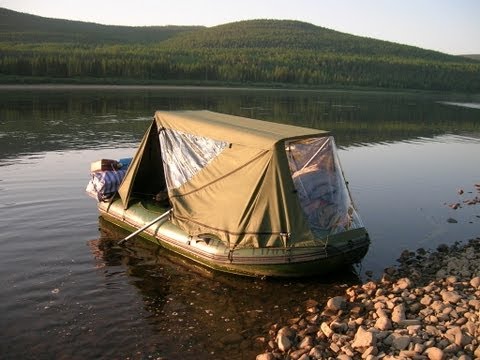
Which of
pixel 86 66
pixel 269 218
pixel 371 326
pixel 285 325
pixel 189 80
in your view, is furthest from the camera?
pixel 189 80

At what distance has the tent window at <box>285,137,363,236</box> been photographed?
1322 cm

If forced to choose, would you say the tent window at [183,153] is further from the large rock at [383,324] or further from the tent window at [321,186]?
the large rock at [383,324]

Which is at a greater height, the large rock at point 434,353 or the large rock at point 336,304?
the large rock at point 434,353

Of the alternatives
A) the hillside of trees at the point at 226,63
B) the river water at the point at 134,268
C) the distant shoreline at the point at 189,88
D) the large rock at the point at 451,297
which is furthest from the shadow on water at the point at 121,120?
the large rock at the point at 451,297

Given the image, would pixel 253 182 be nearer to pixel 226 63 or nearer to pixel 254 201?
pixel 254 201

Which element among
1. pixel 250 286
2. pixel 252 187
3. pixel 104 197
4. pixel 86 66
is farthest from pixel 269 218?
pixel 86 66

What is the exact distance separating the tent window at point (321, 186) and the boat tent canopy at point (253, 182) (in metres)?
0.02

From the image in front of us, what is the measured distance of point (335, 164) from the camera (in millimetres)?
13789

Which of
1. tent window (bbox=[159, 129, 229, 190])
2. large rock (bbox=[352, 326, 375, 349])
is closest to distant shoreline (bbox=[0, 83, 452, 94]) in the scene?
tent window (bbox=[159, 129, 229, 190])

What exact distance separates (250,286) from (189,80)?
91713mm

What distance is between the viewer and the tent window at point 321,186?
1322 centimetres

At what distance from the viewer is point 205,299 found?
12.2 meters

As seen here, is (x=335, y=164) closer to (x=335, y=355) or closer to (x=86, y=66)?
(x=335, y=355)

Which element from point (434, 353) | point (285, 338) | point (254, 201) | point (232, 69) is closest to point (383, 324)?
point (434, 353)
